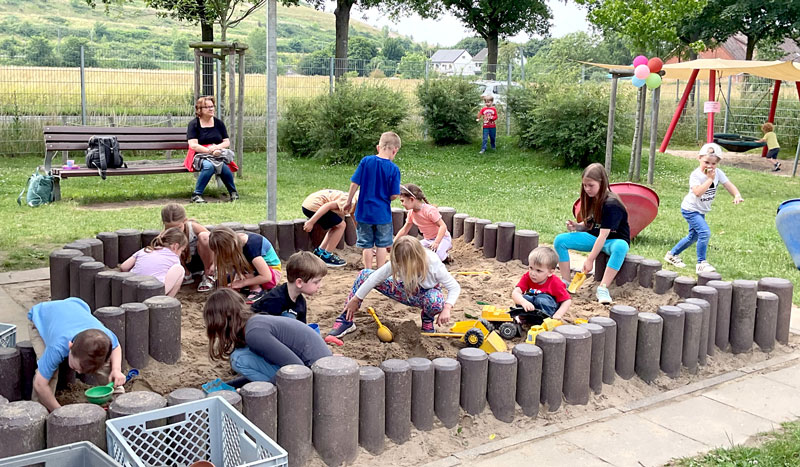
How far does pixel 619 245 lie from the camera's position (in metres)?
6.43

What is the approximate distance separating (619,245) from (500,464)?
3.14m

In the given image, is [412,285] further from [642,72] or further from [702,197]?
[642,72]

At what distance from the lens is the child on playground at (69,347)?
147 inches

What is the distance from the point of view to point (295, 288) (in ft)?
15.1

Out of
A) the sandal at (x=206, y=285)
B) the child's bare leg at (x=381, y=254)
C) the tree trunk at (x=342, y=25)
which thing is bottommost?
the sandal at (x=206, y=285)

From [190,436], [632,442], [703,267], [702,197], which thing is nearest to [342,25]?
[702,197]

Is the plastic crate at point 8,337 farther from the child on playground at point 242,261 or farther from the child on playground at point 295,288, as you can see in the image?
the child on playground at point 242,261

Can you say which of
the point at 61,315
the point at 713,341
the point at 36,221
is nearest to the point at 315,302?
the point at 61,315

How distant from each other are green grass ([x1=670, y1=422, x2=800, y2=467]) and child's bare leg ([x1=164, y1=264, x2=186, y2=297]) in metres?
3.48

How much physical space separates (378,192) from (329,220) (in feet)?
2.74

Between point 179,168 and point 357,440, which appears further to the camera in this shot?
point 179,168

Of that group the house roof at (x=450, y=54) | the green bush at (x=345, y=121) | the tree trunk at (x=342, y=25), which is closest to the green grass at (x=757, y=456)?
the green bush at (x=345, y=121)

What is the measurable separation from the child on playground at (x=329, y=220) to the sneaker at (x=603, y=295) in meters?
2.38

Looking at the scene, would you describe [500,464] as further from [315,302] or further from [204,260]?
[204,260]
